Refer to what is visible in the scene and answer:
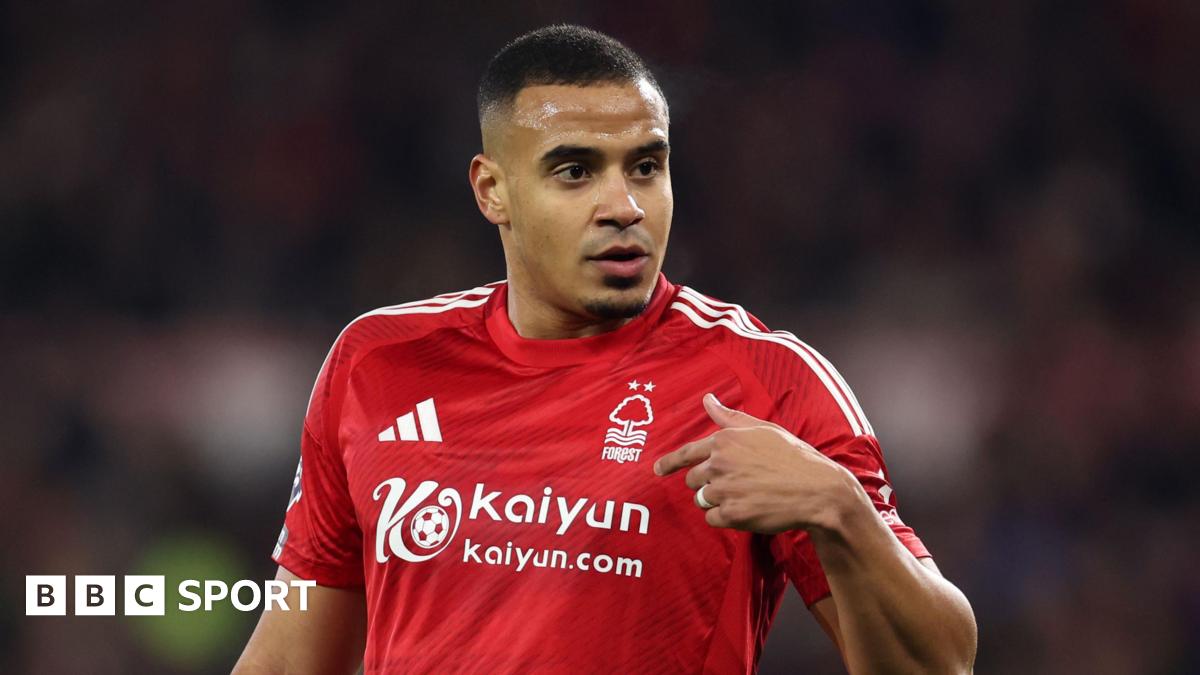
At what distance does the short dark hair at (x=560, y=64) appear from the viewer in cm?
298

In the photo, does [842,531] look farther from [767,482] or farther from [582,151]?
[582,151]

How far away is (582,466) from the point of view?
9.27 ft

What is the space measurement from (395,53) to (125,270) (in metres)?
1.62

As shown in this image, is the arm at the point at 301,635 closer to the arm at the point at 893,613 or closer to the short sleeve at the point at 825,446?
the short sleeve at the point at 825,446

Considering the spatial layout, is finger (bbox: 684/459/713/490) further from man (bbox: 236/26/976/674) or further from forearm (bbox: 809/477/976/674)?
forearm (bbox: 809/477/976/674)

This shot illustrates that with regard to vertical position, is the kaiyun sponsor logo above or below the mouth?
below

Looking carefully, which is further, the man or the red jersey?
the red jersey

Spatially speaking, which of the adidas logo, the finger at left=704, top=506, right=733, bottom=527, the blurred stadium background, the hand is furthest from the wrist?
the blurred stadium background

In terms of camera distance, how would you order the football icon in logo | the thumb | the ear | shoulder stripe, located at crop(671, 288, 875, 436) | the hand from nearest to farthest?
1. the hand
2. the thumb
3. shoulder stripe, located at crop(671, 288, 875, 436)
4. the football icon in logo
5. the ear

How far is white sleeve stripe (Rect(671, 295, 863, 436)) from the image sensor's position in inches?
107

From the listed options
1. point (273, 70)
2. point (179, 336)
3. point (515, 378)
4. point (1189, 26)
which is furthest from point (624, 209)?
point (1189, 26)

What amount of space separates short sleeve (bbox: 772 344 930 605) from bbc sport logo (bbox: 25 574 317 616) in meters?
3.81

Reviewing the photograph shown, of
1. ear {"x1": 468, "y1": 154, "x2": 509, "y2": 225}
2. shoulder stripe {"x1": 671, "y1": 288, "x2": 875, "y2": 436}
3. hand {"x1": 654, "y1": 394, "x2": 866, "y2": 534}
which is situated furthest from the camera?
ear {"x1": 468, "y1": 154, "x2": 509, "y2": 225}

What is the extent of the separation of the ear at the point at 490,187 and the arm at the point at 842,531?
2.60 ft
